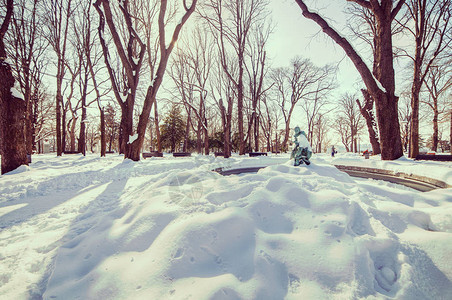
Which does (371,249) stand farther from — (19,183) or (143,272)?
(19,183)

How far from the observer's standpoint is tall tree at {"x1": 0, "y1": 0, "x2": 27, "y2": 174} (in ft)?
20.5

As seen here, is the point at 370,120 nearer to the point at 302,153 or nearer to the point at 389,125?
the point at 389,125

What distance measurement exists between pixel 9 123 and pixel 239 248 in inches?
346

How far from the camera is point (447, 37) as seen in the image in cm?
1049

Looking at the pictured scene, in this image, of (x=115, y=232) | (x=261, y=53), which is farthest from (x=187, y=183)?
(x=261, y=53)

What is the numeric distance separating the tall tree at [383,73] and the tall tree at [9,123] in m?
10.5

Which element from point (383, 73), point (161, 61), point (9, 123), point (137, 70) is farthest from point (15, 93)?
point (383, 73)

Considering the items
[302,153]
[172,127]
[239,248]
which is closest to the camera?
[239,248]

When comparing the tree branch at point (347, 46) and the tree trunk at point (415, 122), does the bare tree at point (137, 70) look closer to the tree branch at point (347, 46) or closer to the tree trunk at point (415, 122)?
the tree branch at point (347, 46)

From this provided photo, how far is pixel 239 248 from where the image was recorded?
72.9 inches

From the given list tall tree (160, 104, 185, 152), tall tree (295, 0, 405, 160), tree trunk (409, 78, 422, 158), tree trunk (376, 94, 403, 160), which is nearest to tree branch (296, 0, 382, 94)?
tall tree (295, 0, 405, 160)

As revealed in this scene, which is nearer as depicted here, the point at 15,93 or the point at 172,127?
the point at 15,93

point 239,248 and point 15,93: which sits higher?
point 15,93

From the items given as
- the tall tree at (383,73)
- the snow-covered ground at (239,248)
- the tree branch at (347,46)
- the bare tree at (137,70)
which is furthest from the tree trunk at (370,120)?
the bare tree at (137,70)
